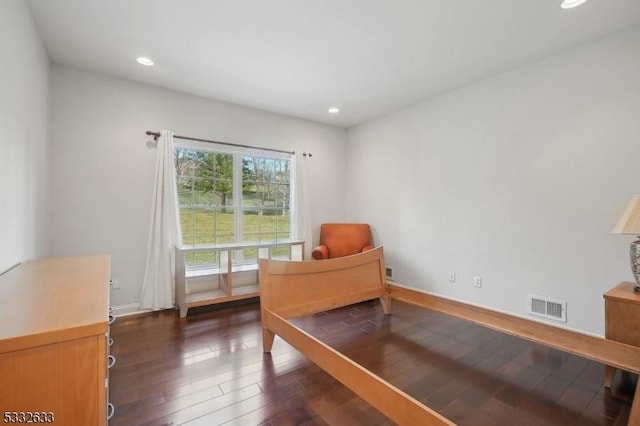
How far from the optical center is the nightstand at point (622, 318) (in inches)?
71.3

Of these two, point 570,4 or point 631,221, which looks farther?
point 570,4

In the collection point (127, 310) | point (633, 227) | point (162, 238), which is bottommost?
point (127, 310)

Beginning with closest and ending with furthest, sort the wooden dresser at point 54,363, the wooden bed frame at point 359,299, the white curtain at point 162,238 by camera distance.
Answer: the wooden dresser at point 54,363 < the wooden bed frame at point 359,299 < the white curtain at point 162,238

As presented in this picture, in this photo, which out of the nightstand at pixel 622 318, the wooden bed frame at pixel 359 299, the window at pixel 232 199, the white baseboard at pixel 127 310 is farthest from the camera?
the window at pixel 232 199

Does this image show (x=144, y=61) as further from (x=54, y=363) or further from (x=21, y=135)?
(x=54, y=363)

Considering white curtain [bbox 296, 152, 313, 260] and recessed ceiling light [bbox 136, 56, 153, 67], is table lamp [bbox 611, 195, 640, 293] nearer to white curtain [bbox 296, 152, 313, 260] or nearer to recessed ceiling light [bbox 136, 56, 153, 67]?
white curtain [bbox 296, 152, 313, 260]

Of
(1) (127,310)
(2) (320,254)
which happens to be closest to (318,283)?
(2) (320,254)

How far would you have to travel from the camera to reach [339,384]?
1969 millimetres

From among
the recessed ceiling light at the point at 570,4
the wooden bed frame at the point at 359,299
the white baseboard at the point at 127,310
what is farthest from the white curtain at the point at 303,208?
the recessed ceiling light at the point at 570,4

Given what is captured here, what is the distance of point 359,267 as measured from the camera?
3020 millimetres

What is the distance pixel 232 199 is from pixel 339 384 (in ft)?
9.28

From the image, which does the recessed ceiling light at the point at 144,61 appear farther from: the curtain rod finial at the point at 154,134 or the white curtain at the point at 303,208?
the white curtain at the point at 303,208

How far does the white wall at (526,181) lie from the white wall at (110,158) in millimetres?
2966

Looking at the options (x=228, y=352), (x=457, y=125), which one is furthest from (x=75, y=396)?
(x=457, y=125)
